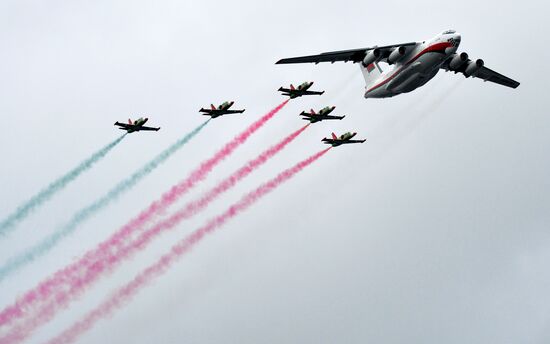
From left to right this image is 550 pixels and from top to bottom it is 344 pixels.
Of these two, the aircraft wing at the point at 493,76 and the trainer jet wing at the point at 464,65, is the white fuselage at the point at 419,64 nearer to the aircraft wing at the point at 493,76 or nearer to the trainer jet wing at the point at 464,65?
the trainer jet wing at the point at 464,65

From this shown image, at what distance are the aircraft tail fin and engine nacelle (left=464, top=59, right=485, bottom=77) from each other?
20.3 feet

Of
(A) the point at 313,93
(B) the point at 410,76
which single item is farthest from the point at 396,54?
(A) the point at 313,93

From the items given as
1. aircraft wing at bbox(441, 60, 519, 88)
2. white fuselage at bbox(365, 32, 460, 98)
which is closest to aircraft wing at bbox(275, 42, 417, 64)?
white fuselage at bbox(365, 32, 460, 98)

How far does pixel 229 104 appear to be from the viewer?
2943 inches

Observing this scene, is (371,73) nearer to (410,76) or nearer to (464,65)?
(464,65)

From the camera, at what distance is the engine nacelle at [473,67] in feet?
248

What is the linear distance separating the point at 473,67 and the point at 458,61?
1564mm

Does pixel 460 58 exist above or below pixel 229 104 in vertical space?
below

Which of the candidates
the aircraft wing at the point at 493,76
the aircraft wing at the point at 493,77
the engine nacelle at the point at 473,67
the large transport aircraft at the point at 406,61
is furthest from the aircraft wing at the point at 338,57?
the aircraft wing at the point at 493,77

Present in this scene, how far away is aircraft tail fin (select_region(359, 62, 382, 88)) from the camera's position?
77500 mm

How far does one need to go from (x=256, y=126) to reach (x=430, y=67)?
43.3 ft

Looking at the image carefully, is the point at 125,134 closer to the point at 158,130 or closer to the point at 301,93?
the point at 158,130

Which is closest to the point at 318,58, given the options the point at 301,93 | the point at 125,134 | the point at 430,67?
the point at 301,93

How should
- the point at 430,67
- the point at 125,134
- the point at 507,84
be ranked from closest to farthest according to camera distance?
the point at 430,67
the point at 125,134
the point at 507,84
